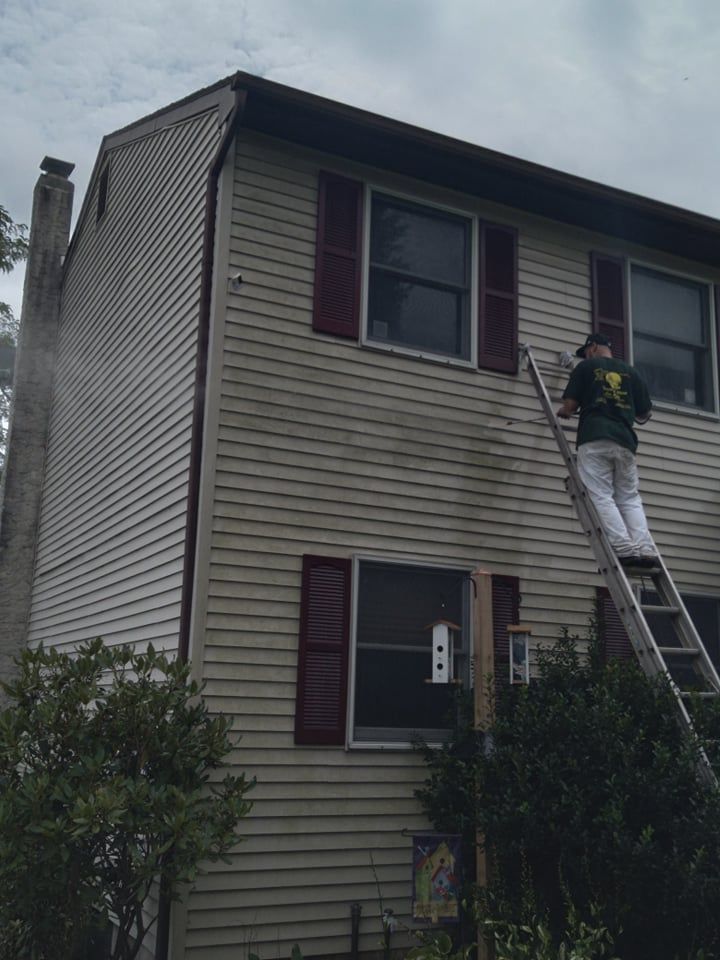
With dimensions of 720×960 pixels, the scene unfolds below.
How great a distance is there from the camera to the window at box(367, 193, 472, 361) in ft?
27.0

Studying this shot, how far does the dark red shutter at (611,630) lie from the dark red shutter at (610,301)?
2.31 m

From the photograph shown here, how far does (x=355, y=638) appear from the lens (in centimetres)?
732

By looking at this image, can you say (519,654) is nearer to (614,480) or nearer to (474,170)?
(614,480)

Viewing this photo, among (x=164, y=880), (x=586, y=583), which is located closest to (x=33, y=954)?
(x=164, y=880)

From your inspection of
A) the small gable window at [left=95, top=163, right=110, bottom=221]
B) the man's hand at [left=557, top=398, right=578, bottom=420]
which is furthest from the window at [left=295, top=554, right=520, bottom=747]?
the small gable window at [left=95, top=163, right=110, bottom=221]

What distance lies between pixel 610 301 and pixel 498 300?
1.29 metres

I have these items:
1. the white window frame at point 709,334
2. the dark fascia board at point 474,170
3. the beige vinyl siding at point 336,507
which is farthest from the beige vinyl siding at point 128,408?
the white window frame at point 709,334

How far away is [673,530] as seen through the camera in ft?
29.4

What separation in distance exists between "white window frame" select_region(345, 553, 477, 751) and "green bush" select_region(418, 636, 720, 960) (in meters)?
0.77

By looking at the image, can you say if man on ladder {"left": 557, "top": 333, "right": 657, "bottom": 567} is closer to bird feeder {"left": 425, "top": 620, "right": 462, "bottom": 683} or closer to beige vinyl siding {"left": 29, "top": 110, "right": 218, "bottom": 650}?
bird feeder {"left": 425, "top": 620, "right": 462, "bottom": 683}

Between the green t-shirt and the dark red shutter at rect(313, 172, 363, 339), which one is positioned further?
the dark red shutter at rect(313, 172, 363, 339)

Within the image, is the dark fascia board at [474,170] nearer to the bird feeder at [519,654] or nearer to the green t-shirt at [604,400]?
the green t-shirt at [604,400]

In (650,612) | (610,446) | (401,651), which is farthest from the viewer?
(401,651)

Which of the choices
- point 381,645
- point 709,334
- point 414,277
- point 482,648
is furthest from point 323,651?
point 709,334
